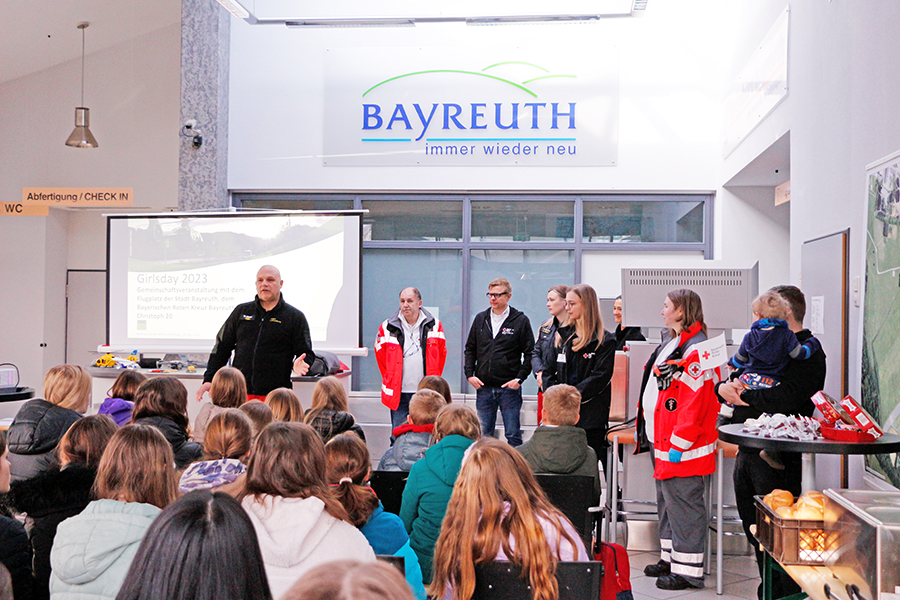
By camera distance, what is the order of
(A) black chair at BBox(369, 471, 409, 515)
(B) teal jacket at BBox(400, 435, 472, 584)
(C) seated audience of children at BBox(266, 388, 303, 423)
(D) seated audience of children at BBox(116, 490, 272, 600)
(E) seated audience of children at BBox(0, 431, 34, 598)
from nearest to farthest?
(D) seated audience of children at BBox(116, 490, 272, 600) → (E) seated audience of children at BBox(0, 431, 34, 598) → (B) teal jacket at BBox(400, 435, 472, 584) → (A) black chair at BBox(369, 471, 409, 515) → (C) seated audience of children at BBox(266, 388, 303, 423)

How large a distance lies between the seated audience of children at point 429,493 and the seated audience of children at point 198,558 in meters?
1.85

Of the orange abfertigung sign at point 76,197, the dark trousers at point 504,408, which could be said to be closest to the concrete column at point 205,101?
the orange abfertigung sign at point 76,197

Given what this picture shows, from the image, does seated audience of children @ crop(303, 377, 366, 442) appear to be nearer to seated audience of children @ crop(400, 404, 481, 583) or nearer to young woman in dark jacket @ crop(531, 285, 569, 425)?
seated audience of children @ crop(400, 404, 481, 583)

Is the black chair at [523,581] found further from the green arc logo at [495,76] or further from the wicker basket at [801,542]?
the green arc logo at [495,76]

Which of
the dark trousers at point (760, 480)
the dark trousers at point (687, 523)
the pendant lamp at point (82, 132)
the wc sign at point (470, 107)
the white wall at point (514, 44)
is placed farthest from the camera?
the wc sign at point (470, 107)

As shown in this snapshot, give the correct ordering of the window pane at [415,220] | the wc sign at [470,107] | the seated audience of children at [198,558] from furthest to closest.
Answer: the window pane at [415,220] < the wc sign at [470,107] < the seated audience of children at [198,558]

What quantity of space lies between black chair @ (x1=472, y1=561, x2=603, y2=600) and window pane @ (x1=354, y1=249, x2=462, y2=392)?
6661mm

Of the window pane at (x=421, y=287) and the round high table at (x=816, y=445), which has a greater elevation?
the window pane at (x=421, y=287)

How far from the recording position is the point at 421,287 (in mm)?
8844

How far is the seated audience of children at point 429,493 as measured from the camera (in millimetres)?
2904

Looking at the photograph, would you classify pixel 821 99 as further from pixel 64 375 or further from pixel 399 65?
pixel 399 65

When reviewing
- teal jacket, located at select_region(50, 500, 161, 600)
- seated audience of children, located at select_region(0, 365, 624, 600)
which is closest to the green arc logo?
seated audience of children, located at select_region(0, 365, 624, 600)

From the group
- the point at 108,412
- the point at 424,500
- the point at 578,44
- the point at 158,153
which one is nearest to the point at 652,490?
the point at 424,500

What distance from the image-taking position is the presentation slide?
6.80 m
